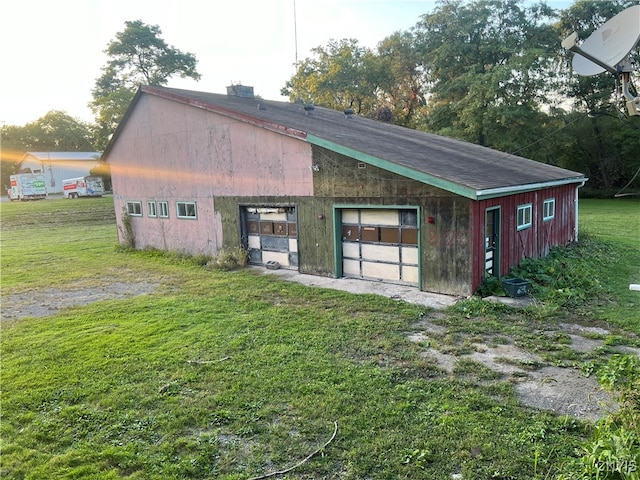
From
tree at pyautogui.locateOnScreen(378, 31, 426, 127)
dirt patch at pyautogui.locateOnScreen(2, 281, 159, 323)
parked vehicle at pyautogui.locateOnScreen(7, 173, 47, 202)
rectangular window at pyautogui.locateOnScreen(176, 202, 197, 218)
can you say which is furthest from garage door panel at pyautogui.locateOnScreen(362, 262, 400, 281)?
parked vehicle at pyautogui.locateOnScreen(7, 173, 47, 202)

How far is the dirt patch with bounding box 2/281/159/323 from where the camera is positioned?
393 inches

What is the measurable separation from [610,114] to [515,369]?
123ft

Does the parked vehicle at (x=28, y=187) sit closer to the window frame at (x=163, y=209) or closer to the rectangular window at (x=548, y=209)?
the window frame at (x=163, y=209)

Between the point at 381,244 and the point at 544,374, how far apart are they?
553cm

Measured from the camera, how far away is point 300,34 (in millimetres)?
26797

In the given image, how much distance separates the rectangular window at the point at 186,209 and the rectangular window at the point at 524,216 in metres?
10.1

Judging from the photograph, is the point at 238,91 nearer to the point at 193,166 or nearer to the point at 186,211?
the point at 193,166

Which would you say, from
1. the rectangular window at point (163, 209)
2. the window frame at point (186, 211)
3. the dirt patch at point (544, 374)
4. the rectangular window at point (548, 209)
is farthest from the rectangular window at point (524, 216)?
the rectangular window at point (163, 209)

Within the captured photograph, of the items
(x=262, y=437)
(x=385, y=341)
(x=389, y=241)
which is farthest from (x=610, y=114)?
(x=262, y=437)

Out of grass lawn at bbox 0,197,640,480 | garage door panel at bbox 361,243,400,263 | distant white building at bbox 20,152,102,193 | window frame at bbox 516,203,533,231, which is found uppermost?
distant white building at bbox 20,152,102,193

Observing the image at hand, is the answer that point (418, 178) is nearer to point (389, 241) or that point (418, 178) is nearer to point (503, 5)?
point (389, 241)

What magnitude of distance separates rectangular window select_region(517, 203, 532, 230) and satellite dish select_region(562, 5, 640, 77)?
6029 mm

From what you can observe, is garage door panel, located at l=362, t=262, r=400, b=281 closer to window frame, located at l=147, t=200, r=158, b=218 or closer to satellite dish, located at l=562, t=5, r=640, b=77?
satellite dish, located at l=562, t=5, r=640, b=77

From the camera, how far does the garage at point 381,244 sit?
34.4 ft
